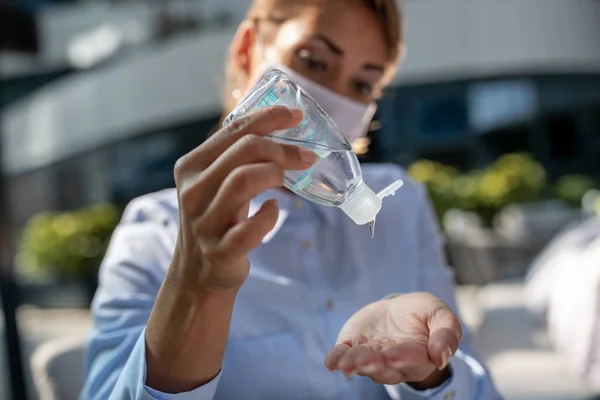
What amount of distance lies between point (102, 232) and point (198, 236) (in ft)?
18.6

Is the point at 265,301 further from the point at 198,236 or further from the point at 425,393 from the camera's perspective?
the point at 198,236

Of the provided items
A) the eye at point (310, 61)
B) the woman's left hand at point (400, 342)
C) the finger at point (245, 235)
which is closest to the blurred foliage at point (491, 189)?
the eye at point (310, 61)

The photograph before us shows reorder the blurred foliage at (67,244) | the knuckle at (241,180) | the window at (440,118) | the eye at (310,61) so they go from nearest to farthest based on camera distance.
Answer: the knuckle at (241,180) → the eye at (310,61) → the blurred foliage at (67,244) → the window at (440,118)

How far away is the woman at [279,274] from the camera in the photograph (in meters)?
0.58

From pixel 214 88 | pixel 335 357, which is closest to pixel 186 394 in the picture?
pixel 335 357

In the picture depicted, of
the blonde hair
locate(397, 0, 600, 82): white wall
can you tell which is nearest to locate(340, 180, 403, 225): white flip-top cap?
the blonde hair

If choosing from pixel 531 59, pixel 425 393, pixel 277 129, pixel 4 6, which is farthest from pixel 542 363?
pixel 531 59

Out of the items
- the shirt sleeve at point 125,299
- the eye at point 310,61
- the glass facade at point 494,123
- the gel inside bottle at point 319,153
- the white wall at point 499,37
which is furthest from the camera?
the glass facade at point 494,123

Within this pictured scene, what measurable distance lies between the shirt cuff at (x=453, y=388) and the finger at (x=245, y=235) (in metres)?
0.41

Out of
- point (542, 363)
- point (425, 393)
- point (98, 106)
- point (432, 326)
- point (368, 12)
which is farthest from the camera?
point (98, 106)

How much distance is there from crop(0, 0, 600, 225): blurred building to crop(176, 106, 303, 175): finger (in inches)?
335

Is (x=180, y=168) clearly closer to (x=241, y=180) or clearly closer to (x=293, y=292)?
(x=241, y=180)

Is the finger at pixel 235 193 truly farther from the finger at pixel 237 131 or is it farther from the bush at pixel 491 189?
the bush at pixel 491 189

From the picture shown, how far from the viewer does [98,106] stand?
34.4ft
